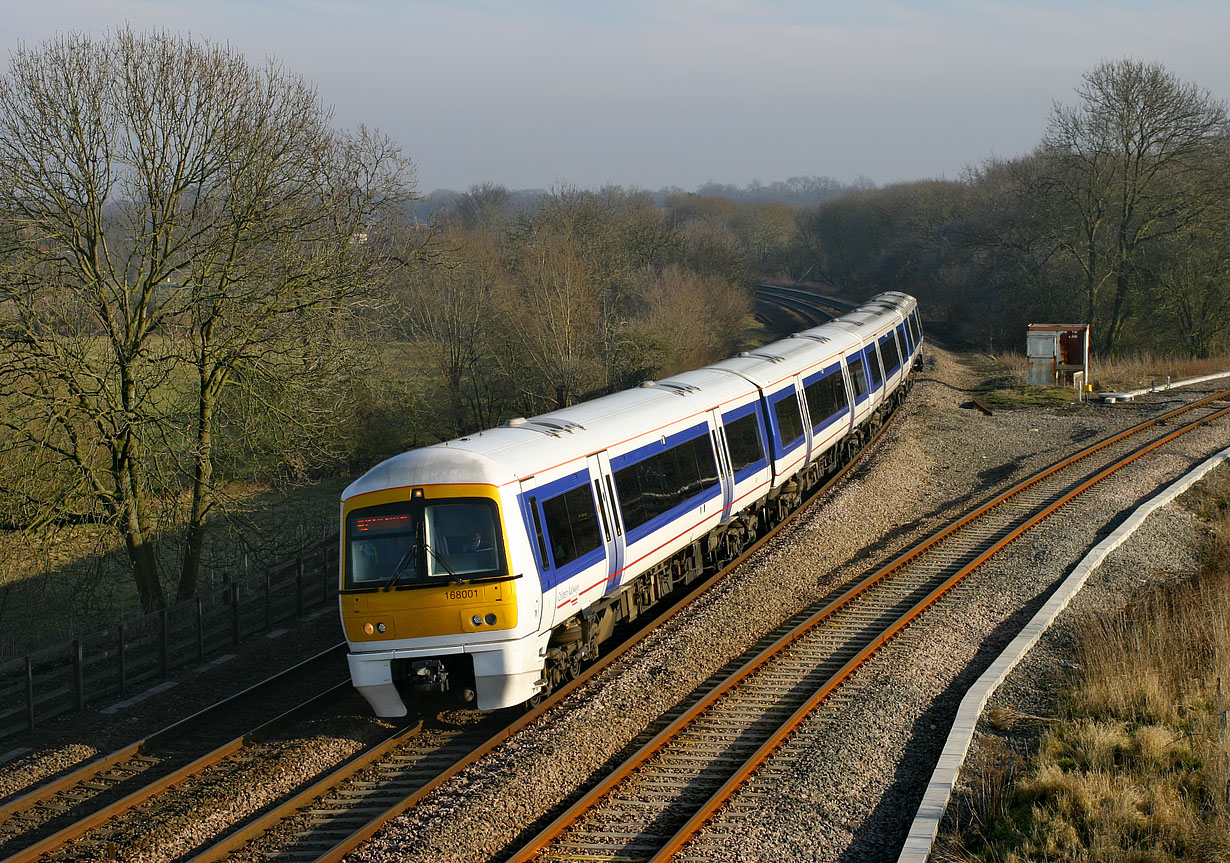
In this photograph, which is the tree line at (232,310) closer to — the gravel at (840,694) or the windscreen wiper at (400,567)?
the gravel at (840,694)

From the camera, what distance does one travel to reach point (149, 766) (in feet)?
29.8

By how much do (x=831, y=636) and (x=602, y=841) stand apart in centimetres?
513

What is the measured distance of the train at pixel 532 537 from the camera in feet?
29.3

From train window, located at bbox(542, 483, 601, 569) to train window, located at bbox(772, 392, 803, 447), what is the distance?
6.19 m

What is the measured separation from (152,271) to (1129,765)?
13782 millimetres

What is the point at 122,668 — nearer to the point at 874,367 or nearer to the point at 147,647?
the point at 147,647

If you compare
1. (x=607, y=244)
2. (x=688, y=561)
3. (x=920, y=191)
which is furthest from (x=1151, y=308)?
(x=920, y=191)

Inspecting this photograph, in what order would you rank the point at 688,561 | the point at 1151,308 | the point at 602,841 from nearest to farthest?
1. the point at 602,841
2. the point at 688,561
3. the point at 1151,308

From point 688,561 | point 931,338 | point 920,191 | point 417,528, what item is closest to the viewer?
point 417,528

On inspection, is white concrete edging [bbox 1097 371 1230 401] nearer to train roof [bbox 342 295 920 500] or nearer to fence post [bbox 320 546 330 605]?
train roof [bbox 342 295 920 500]

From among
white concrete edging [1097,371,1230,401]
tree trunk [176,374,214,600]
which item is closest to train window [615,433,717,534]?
tree trunk [176,374,214,600]

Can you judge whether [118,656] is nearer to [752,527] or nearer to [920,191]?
[752,527]

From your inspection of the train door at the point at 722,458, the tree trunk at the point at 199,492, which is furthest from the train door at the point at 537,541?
the tree trunk at the point at 199,492

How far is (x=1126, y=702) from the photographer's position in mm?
9250
